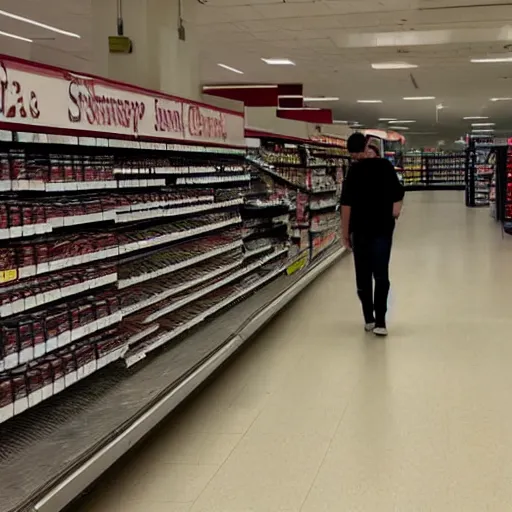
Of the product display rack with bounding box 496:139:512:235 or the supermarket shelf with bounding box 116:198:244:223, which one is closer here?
the supermarket shelf with bounding box 116:198:244:223

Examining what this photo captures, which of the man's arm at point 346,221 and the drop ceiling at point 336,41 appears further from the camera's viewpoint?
the drop ceiling at point 336,41

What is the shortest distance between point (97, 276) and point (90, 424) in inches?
28.9

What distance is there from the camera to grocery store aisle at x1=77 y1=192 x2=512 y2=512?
3180 mm

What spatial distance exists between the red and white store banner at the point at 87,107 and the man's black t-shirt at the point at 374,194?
158cm

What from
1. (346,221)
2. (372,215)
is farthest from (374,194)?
(346,221)

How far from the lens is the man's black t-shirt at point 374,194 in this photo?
606cm

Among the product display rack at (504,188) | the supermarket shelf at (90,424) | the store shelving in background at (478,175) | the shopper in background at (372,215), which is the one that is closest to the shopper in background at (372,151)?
the shopper in background at (372,215)

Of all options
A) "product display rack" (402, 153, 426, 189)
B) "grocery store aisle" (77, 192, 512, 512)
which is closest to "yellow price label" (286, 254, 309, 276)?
A: "grocery store aisle" (77, 192, 512, 512)

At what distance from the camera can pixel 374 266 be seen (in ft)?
20.2

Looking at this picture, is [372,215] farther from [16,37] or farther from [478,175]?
[478,175]

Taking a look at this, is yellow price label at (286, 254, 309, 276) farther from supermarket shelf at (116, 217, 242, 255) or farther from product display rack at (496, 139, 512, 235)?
product display rack at (496, 139, 512, 235)

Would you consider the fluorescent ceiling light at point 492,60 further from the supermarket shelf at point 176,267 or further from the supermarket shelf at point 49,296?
the supermarket shelf at point 49,296

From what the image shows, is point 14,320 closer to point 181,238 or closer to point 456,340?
point 181,238

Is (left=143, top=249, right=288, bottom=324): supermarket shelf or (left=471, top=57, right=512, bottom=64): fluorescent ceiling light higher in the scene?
(left=471, top=57, right=512, bottom=64): fluorescent ceiling light
